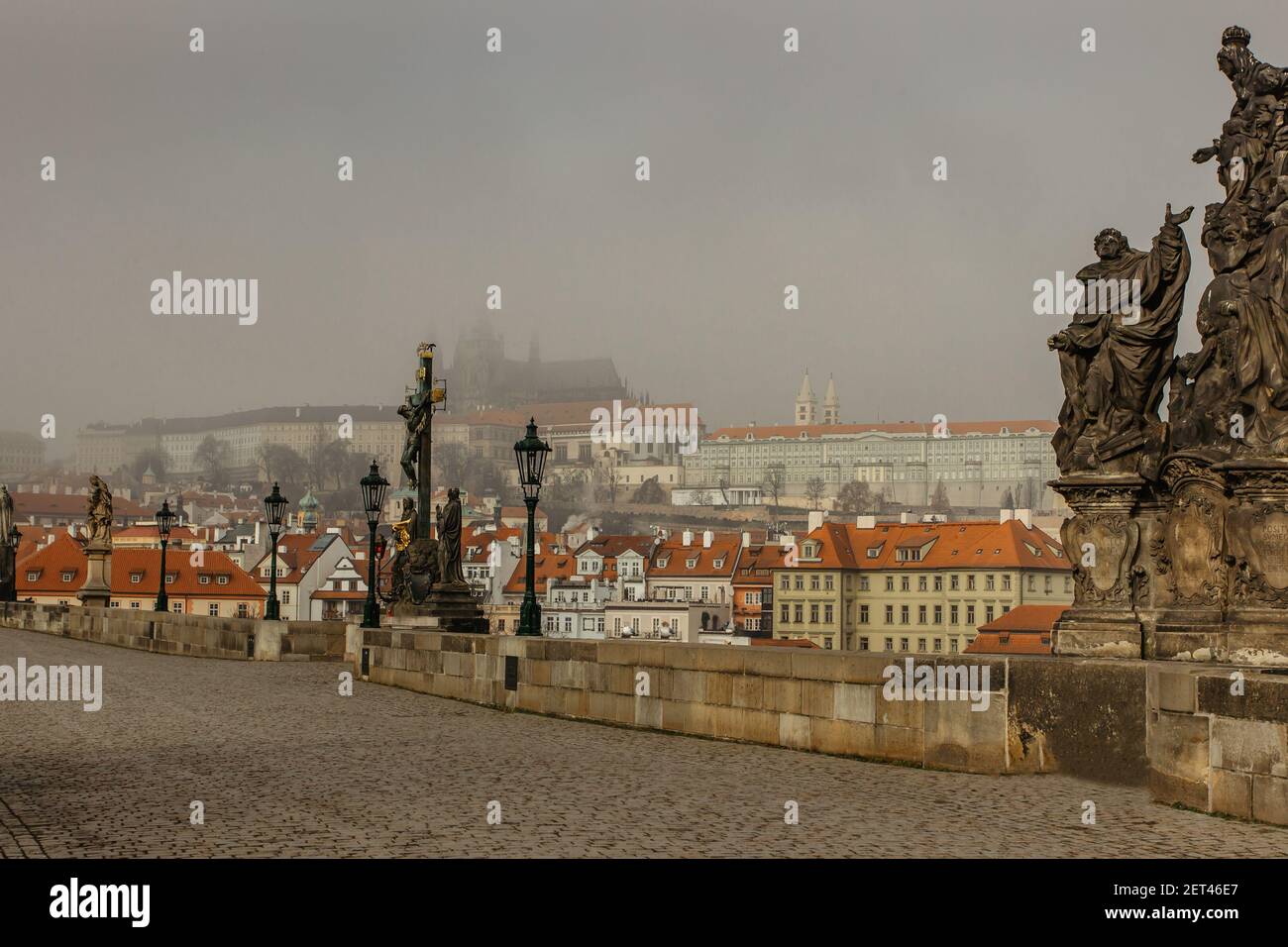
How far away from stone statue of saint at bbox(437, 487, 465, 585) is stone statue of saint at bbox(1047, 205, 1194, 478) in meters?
14.6

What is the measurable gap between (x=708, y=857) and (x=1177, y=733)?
10.6 feet

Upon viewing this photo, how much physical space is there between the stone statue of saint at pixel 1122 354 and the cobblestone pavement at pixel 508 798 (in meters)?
3.09

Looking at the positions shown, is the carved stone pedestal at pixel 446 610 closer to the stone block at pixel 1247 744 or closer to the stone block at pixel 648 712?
the stone block at pixel 648 712

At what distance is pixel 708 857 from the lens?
26.2 feet

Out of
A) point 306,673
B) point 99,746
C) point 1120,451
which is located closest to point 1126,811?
point 1120,451

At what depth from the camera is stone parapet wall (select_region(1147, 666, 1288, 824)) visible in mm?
8750

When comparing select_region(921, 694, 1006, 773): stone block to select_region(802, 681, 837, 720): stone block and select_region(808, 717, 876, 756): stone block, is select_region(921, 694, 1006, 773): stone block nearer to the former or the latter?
select_region(808, 717, 876, 756): stone block

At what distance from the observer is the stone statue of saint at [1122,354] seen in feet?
42.0

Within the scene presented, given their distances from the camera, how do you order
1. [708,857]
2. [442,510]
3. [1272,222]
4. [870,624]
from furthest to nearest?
[870,624] < [442,510] < [1272,222] < [708,857]

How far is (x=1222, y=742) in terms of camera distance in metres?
9.16

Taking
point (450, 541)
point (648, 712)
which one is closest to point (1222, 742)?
point (648, 712)

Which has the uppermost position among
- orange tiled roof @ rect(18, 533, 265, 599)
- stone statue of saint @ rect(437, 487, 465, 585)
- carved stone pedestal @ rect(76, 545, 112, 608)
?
stone statue of saint @ rect(437, 487, 465, 585)

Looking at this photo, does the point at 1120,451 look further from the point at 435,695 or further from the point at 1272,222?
the point at 435,695

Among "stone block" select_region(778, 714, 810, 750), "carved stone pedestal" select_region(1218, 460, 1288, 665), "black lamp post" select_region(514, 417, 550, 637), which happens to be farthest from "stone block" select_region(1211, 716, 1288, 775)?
"black lamp post" select_region(514, 417, 550, 637)
